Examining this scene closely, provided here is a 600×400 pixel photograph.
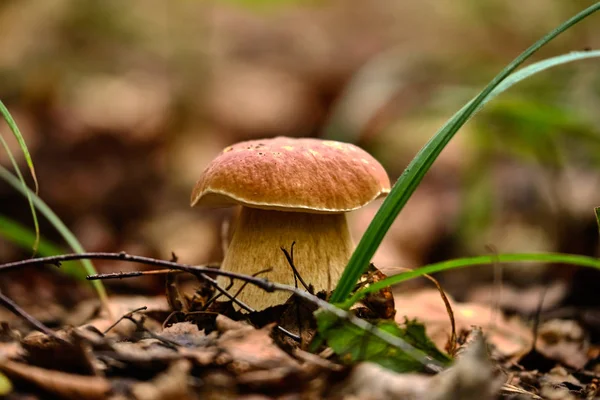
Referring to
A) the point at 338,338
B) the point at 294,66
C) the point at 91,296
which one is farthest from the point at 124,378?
the point at 294,66

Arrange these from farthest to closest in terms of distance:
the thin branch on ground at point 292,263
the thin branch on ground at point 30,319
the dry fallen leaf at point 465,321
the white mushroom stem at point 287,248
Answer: the dry fallen leaf at point 465,321 → the white mushroom stem at point 287,248 → the thin branch on ground at point 292,263 → the thin branch on ground at point 30,319

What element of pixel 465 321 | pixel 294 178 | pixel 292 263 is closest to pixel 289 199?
pixel 294 178

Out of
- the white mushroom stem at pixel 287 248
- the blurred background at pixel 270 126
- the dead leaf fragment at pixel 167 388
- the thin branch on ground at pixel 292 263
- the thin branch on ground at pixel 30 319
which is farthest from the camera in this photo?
the blurred background at pixel 270 126

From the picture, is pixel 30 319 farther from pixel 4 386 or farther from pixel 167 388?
pixel 167 388

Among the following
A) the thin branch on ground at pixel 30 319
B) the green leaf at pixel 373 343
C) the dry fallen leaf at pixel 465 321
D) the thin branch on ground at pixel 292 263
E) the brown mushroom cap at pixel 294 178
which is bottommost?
the dry fallen leaf at pixel 465 321

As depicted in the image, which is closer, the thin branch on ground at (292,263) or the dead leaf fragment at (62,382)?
the dead leaf fragment at (62,382)

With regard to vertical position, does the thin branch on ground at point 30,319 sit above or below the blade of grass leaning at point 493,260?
below

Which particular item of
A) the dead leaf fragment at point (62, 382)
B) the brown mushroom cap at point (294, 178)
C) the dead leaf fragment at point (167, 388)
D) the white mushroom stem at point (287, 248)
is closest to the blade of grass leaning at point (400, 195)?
the brown mushroom cap at point (294, 178)

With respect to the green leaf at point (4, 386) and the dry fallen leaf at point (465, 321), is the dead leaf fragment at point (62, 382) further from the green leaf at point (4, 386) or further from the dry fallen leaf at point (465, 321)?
the dry fallen leaf at point (465, 321)
